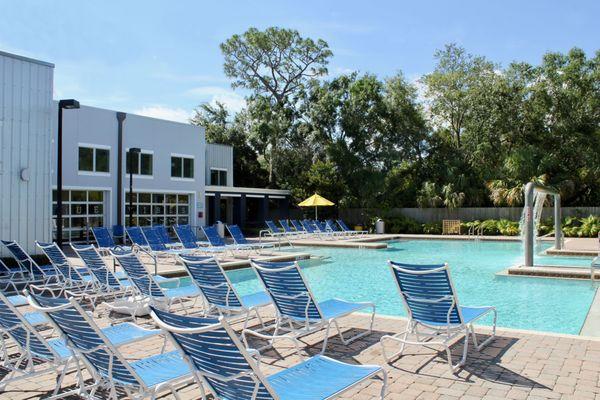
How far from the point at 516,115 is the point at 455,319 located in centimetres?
2816

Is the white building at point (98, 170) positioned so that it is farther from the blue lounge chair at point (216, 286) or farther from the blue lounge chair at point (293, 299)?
the blue lounge chair at point (293, 299)

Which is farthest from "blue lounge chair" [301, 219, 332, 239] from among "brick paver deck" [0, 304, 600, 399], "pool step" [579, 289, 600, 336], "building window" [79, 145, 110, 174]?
"brick paver deck" [0, 304, 600, 399]

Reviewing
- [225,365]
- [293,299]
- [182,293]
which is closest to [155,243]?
[182,293]

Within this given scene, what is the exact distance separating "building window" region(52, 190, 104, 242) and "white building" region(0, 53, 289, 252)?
0.04m

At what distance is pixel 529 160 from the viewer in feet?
91.5

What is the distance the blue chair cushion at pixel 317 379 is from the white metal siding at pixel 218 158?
27.1 metres

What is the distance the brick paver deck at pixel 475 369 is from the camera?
4309 millimetres

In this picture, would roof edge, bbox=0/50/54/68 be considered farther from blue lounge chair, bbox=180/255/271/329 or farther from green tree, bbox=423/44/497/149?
green tree, bbox=423/44/497/149

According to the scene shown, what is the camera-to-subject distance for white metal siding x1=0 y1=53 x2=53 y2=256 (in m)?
13.9

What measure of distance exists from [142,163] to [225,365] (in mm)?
22721

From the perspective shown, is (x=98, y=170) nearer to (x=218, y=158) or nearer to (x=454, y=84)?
(x=218, y=158)

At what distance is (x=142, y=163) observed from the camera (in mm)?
24500

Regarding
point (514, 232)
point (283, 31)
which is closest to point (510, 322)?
point (514, 232)

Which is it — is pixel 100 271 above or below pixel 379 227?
above
